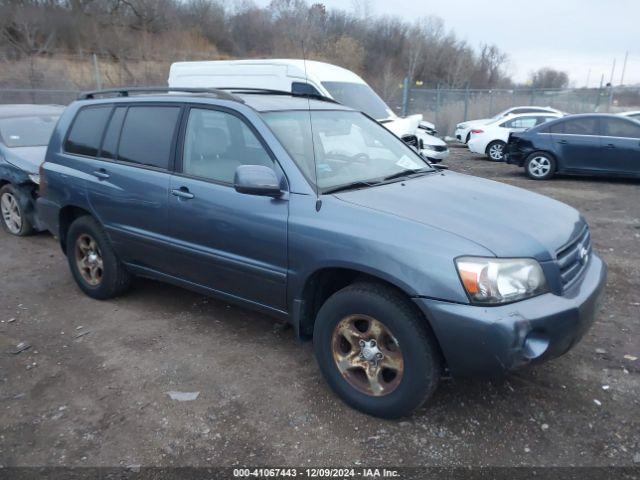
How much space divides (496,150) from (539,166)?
4.00 metres

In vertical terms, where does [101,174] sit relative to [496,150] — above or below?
above

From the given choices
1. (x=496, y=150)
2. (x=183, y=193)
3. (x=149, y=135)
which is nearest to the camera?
(x=183, y=193)

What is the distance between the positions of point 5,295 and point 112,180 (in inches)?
71.9

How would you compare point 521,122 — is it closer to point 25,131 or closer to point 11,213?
point 25,131

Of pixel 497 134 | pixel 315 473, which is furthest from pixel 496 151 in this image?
pixel 315 473

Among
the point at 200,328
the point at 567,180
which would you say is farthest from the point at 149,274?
the point at 567,180

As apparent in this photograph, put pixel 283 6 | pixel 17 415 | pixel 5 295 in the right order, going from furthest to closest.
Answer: pixel 283 6 < pixel 5 295 < pixel 17 415

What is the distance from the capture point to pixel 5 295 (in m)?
4.91

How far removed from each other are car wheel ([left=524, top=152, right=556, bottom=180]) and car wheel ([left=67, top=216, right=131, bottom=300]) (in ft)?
32.6

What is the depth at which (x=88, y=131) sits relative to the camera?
15.0 feet

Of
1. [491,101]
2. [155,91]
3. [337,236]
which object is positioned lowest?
[337,236]

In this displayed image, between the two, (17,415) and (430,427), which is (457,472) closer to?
(430,427)

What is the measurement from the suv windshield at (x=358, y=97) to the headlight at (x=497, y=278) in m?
8.04

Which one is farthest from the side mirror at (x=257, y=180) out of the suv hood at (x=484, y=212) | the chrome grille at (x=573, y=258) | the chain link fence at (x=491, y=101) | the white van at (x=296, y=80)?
the chain link fence at (x=491, y=101)
